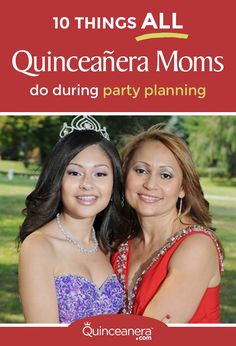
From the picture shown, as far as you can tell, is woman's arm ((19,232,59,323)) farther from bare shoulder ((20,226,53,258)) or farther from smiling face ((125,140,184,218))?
smiling face ((125,140,184,218))

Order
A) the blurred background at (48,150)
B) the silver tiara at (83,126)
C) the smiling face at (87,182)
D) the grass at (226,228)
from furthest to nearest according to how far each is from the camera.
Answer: the blurred background at (48,150) → the grass at (226,228) → the silver tiara at (83,126) → the smiling face at (87,182)

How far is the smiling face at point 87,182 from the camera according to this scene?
3189 millimetres

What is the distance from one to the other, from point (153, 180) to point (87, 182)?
36cm

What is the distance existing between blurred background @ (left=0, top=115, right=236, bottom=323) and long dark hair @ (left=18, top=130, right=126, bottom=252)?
4532 millimetres

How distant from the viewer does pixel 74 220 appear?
3428 millimetres

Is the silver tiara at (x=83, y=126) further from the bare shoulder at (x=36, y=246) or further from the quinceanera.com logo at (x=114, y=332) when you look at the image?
the quinceanera.com logo at (x=114, y=332)

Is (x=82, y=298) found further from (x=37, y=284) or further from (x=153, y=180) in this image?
(x=153, y=180)

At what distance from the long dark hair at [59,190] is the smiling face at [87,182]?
0.10ft

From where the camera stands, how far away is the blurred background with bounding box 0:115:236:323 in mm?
9086

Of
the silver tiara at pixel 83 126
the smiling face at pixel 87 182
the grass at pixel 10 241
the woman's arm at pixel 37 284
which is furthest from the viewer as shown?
the grass at pixel 10 241

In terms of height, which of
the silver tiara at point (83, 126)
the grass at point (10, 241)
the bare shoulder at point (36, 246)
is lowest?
the grass at point (10, 241)

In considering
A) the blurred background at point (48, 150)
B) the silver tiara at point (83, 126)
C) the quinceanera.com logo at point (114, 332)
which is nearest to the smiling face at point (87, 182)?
the silver tiara at point (83, 126)

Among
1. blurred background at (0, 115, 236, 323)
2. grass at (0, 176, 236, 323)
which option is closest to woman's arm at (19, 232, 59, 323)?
grass at (0, 176, 236, 323)

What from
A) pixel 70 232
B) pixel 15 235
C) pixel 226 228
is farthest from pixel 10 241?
pixel 70 232
